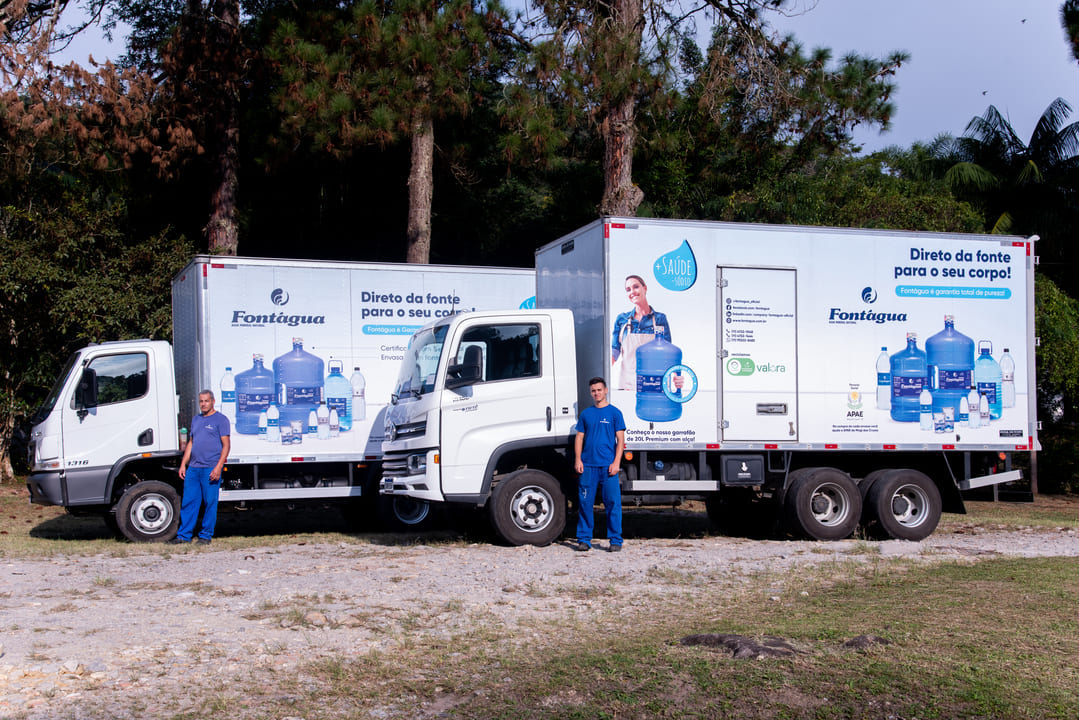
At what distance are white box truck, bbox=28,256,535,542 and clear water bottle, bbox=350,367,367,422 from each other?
1 cm

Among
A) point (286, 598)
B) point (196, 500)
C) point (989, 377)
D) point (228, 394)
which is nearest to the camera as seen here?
point (286, 598)

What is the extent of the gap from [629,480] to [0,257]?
11813 mm

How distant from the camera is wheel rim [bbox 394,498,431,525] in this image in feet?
44.8

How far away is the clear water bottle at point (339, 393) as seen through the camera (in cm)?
1295

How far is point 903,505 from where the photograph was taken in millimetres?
12219

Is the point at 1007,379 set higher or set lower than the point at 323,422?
higher

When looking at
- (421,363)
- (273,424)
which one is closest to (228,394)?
(273,424)

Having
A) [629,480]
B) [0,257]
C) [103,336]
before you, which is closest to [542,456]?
[629,480]

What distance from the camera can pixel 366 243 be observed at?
24922 millimetres

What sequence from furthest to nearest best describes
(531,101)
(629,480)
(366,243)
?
(366,243)
(531,101)
(629,480)

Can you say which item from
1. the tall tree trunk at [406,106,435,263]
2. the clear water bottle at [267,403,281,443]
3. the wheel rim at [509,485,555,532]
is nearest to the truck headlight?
the wheel rim at [509,485,555,532]

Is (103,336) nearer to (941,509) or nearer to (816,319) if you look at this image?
(816,319)

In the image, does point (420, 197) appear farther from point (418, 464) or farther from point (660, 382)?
point (660, 382)

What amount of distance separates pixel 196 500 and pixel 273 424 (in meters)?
1.23
